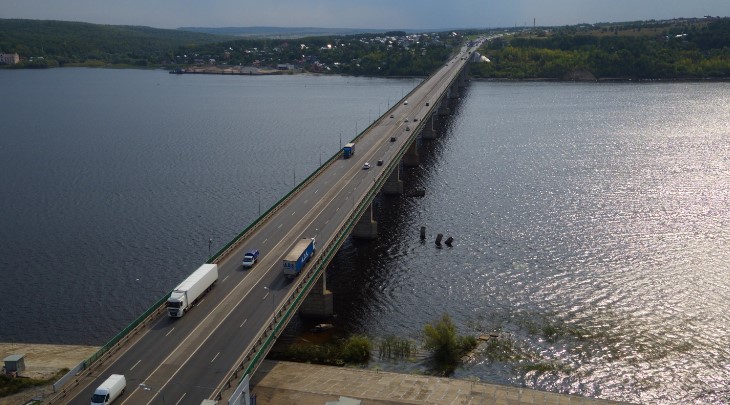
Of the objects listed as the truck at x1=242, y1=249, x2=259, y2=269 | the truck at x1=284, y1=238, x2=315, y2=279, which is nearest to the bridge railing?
the truck at x1=284, y1=238, x2=315, y2=279

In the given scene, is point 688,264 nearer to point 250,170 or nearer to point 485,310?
point 485,310

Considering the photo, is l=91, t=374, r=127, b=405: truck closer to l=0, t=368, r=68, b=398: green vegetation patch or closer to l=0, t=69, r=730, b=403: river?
l=0, t=368, r=68, b=398: green vegetation patch

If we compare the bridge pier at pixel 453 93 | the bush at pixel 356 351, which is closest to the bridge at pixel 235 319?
the bush at pixel 356 351

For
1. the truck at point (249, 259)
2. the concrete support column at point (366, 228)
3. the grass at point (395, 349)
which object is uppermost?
the truck at point (249, 259)

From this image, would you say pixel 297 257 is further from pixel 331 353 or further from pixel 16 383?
pixel 16 383

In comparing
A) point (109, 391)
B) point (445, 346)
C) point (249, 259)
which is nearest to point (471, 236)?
point (445, 346)

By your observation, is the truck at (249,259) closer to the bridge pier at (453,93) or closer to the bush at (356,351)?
the bush at (356,351)

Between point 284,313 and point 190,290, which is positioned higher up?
point 190,290

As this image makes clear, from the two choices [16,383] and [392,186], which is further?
[392,186]
